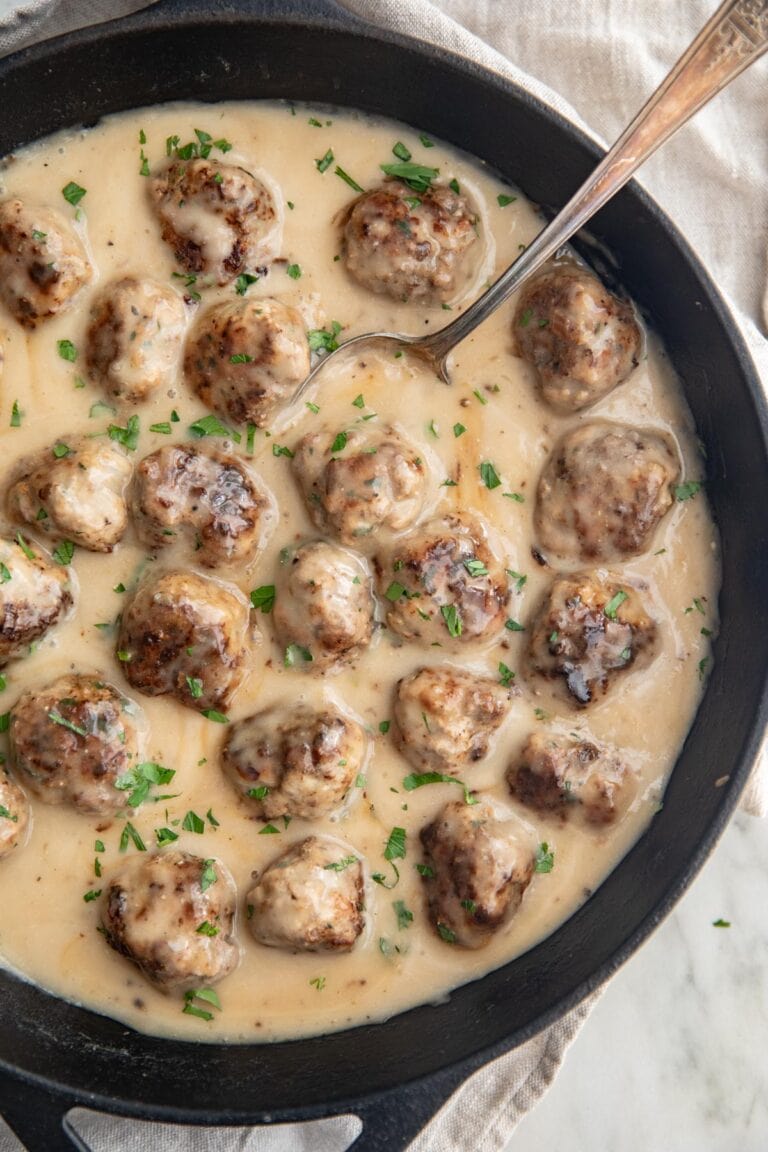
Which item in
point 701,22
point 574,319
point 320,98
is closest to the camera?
point 574,319

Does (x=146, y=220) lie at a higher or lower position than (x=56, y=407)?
higher

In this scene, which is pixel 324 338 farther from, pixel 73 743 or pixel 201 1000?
pixel 201 1000

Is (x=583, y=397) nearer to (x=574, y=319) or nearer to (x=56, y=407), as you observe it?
(x=574, y=319)

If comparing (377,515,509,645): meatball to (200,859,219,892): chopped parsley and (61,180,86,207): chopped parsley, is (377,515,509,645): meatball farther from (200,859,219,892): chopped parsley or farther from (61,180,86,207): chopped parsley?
(61,180,86,207): chopped parsley

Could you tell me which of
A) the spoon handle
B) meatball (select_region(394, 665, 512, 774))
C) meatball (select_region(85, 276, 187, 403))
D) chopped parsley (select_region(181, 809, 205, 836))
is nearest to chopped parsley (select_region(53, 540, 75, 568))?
meatball (select_region(85, 276, 187, 403))

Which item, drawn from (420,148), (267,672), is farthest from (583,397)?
(267,672)

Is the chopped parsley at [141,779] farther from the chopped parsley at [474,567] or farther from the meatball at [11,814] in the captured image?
the chopped parsley at [474,567]

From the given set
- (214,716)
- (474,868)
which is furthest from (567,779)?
(214,716)
